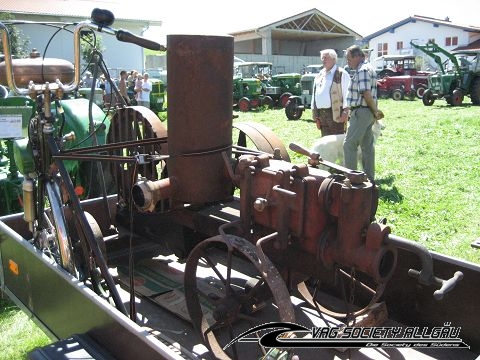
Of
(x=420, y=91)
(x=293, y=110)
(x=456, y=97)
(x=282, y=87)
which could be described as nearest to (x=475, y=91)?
(x=456, y=97)

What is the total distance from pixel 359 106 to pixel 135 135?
2.83m

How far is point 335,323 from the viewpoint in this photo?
260cm

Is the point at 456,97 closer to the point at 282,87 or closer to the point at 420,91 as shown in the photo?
the point at 420,91

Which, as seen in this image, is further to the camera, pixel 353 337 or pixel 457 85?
pixel 457 85

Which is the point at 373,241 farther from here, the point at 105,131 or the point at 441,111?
the point at 441,111

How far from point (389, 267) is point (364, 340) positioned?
31 centimetres

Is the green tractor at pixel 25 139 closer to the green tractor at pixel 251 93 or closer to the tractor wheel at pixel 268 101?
the green tractor at pixel 251 93

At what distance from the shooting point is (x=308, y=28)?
33.4 m

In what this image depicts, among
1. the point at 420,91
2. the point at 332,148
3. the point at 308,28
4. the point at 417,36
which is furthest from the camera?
the point at 417,36

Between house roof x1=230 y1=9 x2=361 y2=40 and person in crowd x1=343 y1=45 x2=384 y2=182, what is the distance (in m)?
24.3

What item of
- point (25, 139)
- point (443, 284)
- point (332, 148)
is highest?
point (25, 139)

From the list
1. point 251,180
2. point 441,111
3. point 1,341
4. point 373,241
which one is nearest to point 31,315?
point 1,341

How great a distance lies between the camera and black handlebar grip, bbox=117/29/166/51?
2.46 metres

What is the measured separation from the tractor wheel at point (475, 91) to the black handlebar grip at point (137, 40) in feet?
50.1
